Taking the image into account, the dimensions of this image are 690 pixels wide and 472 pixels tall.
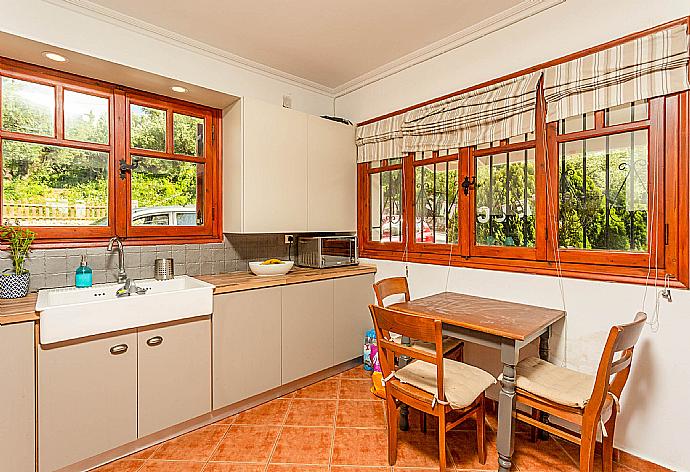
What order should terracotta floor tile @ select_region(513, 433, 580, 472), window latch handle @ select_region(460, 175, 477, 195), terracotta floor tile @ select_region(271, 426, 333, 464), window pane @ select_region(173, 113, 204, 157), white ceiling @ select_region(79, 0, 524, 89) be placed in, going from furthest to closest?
window pane @ select_region(173, 113, 204, 157) → window latch handle @ select_region(460, 175, 477, 195) → white ceiling @ select_region(79, 0, 524, 89) → terracotta floor tile @ select_region(271, 426, 333, 464) → terracotta floor tile @ select_region(513, 433, 580, 472)

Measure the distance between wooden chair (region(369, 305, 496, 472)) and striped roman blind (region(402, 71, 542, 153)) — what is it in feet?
4.82

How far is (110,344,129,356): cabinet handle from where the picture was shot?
2.10m

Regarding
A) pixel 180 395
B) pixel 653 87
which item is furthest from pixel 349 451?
pixel 653 87

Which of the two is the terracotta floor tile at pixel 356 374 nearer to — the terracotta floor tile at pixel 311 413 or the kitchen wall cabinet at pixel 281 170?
the terracotta floor tile at pixel 311 413

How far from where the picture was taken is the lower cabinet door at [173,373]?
2225 millimetres

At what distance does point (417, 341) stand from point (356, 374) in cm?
89

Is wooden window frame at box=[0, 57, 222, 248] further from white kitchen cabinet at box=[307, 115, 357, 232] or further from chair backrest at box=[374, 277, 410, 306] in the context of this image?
chair backrest at box=[374, 277, 410, 306]

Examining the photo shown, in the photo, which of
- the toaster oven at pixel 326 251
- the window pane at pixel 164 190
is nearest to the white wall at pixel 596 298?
the toaster oven at pixel 326 251

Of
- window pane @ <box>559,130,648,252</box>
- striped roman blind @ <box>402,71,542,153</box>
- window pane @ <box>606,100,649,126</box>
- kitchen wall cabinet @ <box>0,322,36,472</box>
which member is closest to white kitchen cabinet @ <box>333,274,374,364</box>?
striped roman blind @ <box>402,71,542,153</box>

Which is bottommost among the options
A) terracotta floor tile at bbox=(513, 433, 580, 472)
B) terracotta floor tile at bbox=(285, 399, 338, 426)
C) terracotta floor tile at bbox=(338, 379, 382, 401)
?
terracotta floor tile at bbox=(285, 399, 338, 426)

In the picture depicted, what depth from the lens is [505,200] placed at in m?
2.62

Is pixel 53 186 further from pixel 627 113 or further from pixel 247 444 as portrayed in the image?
pixel 627 113

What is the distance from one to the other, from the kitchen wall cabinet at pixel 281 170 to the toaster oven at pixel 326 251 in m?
0.14

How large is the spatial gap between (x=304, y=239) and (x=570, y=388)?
232cm
